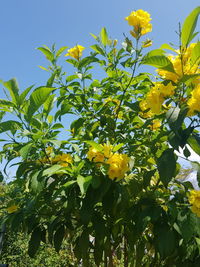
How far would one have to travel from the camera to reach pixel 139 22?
142 centimetres

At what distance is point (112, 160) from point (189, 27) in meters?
0.65

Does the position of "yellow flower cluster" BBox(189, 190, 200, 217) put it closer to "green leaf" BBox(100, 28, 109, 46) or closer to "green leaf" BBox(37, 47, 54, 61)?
"green leaf" BBox(100, 28, 109, 46)

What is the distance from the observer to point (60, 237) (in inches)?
62.5

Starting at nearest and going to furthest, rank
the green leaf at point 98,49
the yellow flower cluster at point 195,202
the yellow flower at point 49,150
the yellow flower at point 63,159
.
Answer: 1. the yellow flower cluster at point 195,202
2. the yellow flower at point 63,159
3. the yellow flower at point 49,150
4. the green leaf at point 98,49

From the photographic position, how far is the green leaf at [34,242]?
165cm

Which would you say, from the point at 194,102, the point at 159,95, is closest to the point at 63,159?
the point at 159,95

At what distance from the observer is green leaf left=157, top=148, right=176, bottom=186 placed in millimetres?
1090

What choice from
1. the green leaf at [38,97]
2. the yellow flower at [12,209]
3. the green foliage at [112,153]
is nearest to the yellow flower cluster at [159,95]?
the green foliage at [112,153]

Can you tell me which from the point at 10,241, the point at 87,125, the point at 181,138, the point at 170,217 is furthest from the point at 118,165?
the point at 10,241

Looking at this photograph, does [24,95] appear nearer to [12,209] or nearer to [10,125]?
[10,125]

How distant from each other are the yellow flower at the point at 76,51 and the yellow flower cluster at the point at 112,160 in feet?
2.57

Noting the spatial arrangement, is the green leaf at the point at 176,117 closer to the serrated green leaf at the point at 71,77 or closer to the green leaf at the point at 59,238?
the serrated green leaf at the point at 71,77

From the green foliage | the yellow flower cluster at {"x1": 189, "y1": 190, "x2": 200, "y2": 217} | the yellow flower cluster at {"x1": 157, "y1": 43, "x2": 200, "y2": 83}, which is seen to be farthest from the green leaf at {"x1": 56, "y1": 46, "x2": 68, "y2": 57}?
the yellow flower cluster at {"x1": 189, "y1": 190, "x2": 200, "y2": 217}

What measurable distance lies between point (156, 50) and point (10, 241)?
4.80 meters
